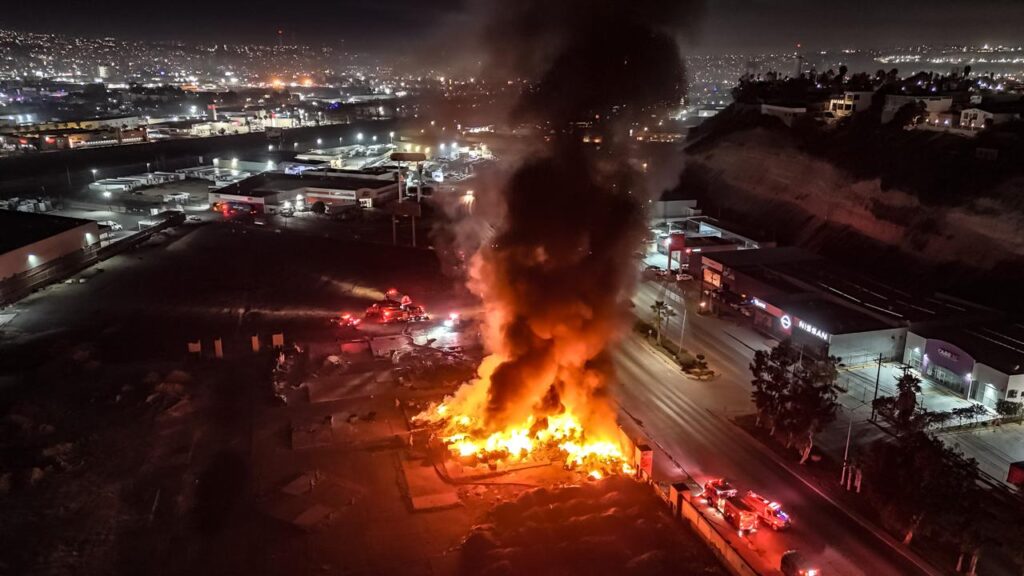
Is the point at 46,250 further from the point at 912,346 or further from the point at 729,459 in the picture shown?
the point at 912,346

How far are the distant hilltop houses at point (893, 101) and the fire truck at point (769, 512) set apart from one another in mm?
43590

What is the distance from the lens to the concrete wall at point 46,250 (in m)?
35.4

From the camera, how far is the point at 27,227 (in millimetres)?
40500

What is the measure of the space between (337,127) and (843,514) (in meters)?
107

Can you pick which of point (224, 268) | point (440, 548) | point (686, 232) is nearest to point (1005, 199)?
point (686, 232)

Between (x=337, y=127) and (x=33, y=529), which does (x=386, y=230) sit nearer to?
(x=33, y=529)

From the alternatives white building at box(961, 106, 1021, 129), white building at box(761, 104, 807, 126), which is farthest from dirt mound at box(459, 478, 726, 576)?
white building at box(761, 104, 807, 126)

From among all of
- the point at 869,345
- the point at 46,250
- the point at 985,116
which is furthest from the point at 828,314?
the point at 46,250

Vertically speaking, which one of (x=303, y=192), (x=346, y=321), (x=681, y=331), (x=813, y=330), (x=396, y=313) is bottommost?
(x=681, y=331)

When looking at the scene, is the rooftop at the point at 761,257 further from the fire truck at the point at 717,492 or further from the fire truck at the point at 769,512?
the fire truck at the point at 769,512

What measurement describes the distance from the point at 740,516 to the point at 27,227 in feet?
142

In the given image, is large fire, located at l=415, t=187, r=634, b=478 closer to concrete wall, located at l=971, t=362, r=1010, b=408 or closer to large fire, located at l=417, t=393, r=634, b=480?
large fire, located at l=417, t=393, r=634, b=480

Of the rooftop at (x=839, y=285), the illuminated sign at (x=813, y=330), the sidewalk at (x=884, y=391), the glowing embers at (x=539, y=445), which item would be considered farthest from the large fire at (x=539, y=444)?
the rooftop at (x=839, y=285)

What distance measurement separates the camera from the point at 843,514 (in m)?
17.4
